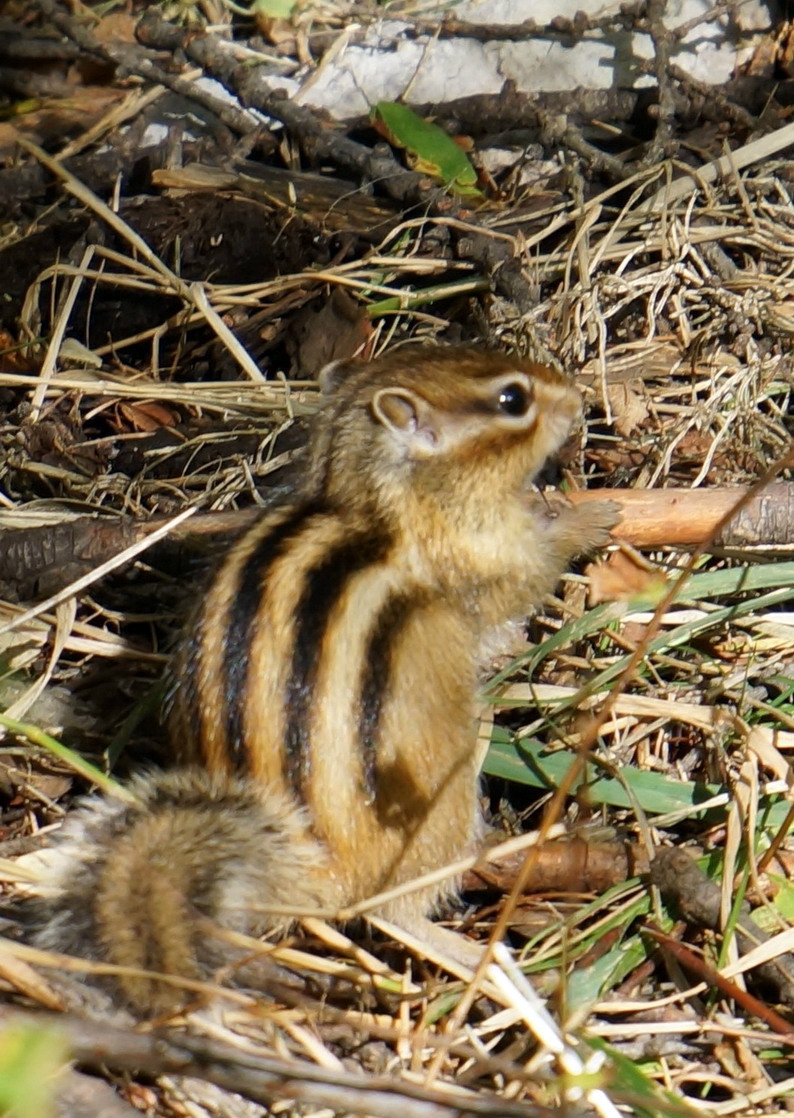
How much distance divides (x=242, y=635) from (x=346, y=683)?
0.26 metres

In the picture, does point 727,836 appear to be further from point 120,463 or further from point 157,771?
point 120,463

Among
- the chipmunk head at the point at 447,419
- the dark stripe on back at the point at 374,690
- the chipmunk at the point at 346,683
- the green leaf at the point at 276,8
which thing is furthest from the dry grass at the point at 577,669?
the green leaf at the point at 276,8

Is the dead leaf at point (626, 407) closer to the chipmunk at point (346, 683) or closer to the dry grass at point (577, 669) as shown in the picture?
the dry grass at point (577, 669)

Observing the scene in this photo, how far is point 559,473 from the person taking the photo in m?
4.20

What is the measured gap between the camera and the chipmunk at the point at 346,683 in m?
2.85

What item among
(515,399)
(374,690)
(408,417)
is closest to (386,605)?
(374,690)

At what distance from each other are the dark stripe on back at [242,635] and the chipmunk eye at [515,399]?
0.73 m

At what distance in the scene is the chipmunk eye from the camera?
3609 mm

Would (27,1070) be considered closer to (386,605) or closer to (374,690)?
(374,690)

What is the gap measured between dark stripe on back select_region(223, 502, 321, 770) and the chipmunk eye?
73cm

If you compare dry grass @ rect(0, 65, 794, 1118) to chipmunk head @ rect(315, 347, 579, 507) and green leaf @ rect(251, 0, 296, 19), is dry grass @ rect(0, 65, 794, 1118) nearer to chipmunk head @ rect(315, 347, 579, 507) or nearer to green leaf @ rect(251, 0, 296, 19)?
chipmunk head @ rect(315, 347, 579, 507)

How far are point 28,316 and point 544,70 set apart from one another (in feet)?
7.02

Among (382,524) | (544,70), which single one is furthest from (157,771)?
(544,70)

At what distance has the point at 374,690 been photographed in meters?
3.07
